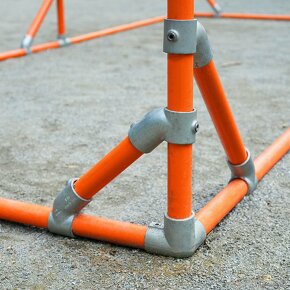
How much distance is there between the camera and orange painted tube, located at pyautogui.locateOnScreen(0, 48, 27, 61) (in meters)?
4.09

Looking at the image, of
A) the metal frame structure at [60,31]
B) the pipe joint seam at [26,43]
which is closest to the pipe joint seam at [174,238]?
the metal frame structure at [60,31]

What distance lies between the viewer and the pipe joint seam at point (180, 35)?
1.47 meters

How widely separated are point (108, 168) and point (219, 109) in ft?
1.14

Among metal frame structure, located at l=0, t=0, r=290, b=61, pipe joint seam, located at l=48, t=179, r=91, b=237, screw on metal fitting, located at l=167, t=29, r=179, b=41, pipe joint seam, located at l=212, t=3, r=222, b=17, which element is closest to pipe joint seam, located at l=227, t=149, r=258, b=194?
pipe joint seam, located at l=48, t=179, r=91, b=237

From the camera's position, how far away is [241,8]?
267 inches

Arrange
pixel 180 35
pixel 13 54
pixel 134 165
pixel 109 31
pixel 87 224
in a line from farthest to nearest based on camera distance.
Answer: pixel 109 31 → pixel 13 54 → pixel 134 165 → pixel 87 224 → pixel 180 35

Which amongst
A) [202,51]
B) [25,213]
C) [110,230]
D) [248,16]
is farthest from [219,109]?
[248,16]

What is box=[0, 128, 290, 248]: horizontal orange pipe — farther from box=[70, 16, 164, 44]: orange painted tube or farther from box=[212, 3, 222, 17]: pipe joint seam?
box=[212, 3, 222, 17]: pipe joint seam

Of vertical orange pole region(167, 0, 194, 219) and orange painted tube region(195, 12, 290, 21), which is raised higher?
vertical orange pole region(167, 0, 194, 219)

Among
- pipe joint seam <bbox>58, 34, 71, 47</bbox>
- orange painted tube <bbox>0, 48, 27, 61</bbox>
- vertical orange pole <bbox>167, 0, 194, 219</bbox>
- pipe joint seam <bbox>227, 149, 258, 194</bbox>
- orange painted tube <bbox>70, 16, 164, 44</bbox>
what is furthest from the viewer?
orange painted tube <bbox>70, 16, 164, 44</bbox>

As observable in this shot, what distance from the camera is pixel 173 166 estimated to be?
1.55 m

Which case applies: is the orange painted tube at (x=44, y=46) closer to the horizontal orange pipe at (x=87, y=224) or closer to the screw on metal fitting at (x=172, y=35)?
the horizontal orange pipe at (x=87, y=224)

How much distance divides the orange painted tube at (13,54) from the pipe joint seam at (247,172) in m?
2.47

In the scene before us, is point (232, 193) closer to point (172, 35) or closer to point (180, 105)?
point (180, 105)
